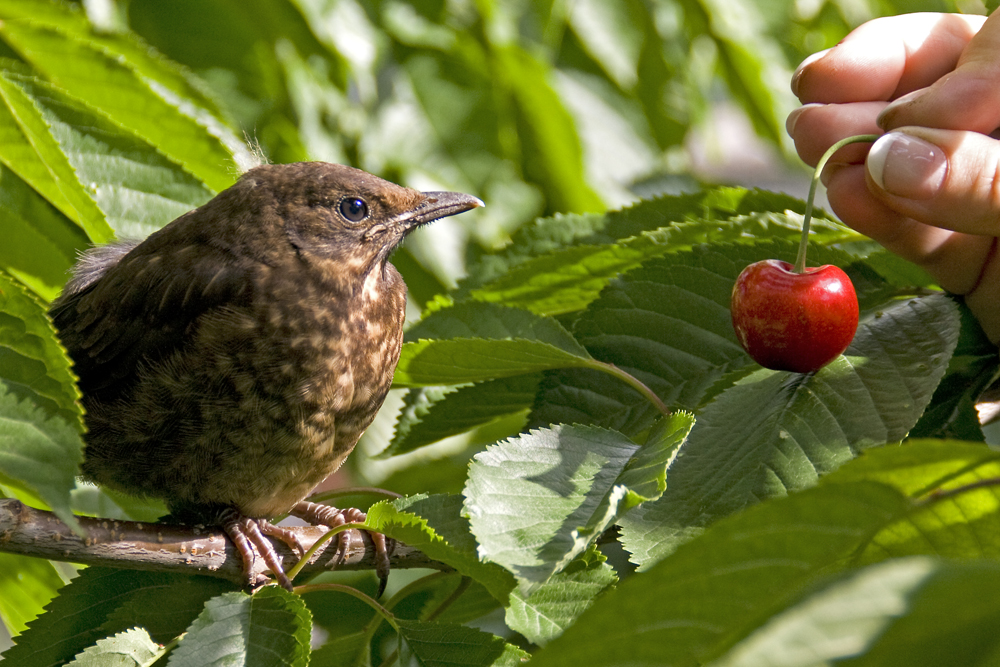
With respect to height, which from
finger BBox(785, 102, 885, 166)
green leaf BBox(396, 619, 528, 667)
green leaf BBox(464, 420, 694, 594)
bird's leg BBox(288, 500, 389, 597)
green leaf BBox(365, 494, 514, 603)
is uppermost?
finger BBox(785, 102, 885, 166)

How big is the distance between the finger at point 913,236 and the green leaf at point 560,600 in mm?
748

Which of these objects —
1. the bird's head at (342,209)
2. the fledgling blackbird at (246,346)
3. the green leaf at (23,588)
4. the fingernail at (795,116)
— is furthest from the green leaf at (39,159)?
the fingernail at (795,116)

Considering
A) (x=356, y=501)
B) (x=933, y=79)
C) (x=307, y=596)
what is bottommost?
(x=307, y=596)

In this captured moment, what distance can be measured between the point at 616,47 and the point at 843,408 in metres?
2.00

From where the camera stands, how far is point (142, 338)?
1970mm

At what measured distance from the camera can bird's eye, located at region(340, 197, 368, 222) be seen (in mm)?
2119

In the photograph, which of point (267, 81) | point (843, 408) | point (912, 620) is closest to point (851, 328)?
point (843, 408)

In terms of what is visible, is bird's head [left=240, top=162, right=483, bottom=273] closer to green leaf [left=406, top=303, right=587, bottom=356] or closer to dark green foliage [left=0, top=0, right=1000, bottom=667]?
dark green foliage [left=0, top=0, right=1000, bottom=667]

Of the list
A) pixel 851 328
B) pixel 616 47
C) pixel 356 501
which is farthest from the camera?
pixel 616 47

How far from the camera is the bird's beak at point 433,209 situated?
219cm

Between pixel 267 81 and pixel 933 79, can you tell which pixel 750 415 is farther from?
pixel 267 81

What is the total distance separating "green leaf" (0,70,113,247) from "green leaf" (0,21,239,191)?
0.57ft

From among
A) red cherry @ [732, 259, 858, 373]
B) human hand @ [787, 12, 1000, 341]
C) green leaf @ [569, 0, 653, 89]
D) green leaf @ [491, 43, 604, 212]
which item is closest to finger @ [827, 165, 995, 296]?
human hand @ [787, 12, 1000, 341]

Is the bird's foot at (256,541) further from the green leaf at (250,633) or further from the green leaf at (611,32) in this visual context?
the green leaf at (611,32)
